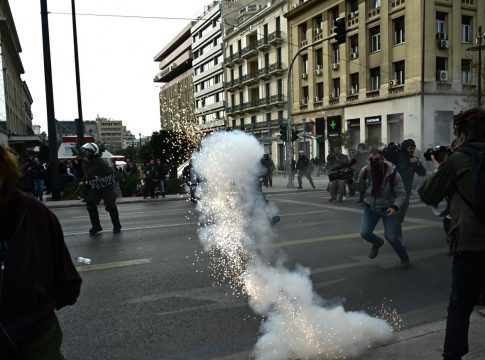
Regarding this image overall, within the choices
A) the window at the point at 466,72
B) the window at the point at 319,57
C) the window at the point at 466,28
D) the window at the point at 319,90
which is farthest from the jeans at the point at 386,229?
the window at the point at 319,57

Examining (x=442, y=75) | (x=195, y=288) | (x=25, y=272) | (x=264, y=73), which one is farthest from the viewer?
(x=264, y=73)

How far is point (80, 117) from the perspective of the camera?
18469mm

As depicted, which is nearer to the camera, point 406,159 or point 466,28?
point 406,159

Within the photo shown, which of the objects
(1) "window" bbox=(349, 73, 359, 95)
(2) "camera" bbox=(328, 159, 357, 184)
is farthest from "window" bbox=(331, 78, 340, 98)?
(2) "camera" bbox=(328, 159, 357, 184)

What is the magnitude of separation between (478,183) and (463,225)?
290 millimetres

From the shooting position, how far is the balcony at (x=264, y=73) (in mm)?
46394

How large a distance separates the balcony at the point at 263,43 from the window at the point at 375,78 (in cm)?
1592

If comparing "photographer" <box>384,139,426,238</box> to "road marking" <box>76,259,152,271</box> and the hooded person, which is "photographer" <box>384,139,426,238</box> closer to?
"road marking" <box>76,259,152,271</box>

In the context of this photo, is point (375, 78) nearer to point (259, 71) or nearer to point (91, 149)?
point (259, 71)

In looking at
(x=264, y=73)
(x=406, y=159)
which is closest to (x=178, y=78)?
(x=264, y=73)

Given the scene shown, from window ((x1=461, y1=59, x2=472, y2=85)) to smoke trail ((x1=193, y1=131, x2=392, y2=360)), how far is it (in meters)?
27.0

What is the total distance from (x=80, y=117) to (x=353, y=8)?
24.5 m

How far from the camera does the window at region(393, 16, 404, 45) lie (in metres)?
30.0

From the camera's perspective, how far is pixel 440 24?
29531 mm
